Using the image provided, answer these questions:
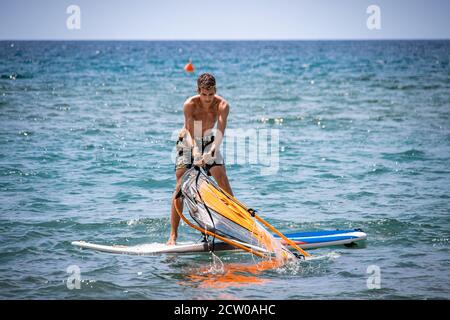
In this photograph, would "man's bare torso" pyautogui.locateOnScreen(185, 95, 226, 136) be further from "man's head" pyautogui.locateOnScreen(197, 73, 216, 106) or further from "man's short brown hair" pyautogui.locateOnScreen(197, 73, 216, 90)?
"man's short brown hair" pyautogui.locateOnScreen(197, 73, 216, 90)

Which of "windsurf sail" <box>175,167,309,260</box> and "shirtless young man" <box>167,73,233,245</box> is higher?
"shirtless young man" <box>167,73,233,245</box>

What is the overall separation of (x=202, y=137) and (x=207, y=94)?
0.65 metres

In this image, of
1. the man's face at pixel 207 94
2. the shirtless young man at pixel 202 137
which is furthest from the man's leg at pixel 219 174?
the man's face at pixel 207 94

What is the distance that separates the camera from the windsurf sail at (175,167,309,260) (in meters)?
8.20

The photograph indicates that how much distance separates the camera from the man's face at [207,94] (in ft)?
26.9

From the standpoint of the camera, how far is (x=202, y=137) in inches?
338

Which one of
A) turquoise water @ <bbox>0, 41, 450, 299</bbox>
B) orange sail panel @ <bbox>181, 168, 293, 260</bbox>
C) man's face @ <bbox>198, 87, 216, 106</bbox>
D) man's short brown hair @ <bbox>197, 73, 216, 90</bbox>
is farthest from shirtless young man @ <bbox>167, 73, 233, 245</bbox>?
turquoise water @ <bbox>0, 41, 450, 299</bbox>

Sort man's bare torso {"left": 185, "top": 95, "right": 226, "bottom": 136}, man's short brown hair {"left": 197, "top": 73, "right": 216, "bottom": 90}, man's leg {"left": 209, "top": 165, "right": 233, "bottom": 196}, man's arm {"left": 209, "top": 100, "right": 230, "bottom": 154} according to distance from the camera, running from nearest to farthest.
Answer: man's short brown hair {"left": 197, "top": 73, "right": 216, "bottom": 90} → man's arm {"left": 209, "top": 100, "right": 230, "bottom": 154} → man's bare torso {"left": 185, "top": 95, "right": 226, "bottom": 136} → man's leg {"left": 209, "top": 165, "right": 233, "bottom": 196}

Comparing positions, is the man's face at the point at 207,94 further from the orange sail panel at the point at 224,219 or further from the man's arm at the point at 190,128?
the orange sail panel at the point at 224,219

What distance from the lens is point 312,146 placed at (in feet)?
55.6

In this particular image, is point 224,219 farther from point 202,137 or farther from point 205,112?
point 205,112
